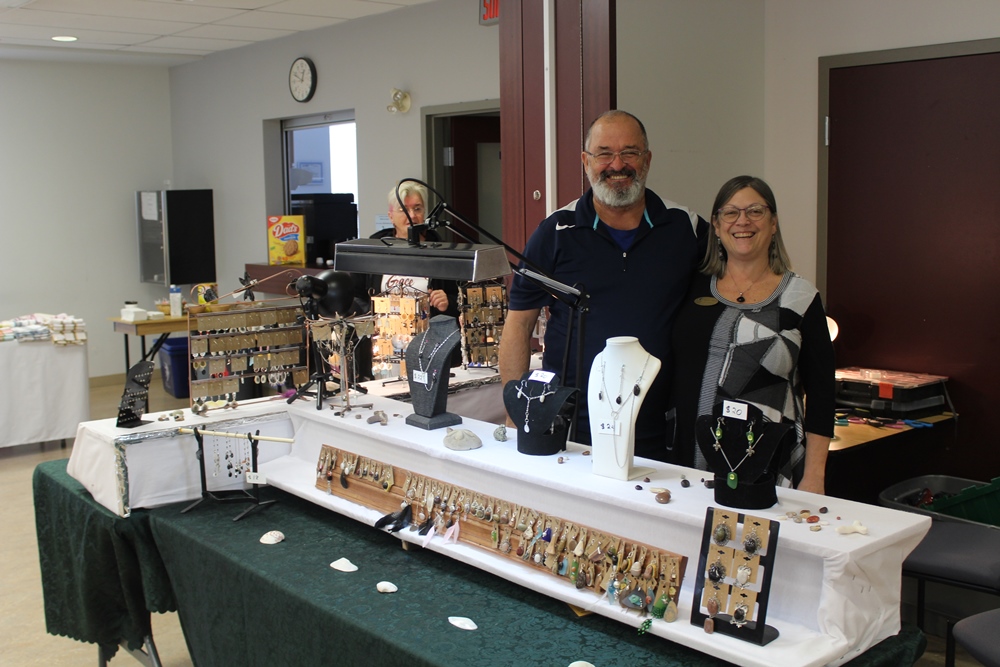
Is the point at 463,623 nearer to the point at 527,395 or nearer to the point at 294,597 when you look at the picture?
the point at 294,597

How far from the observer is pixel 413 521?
2.38 m

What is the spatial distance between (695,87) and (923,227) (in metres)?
1.20

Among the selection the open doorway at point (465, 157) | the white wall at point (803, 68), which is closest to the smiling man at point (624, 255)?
the white wall at point (803, 68)

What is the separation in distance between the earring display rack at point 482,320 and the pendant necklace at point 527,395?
1666mm

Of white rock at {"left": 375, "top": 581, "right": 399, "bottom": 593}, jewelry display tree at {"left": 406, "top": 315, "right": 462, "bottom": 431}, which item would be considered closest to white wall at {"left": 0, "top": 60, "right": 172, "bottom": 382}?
jewelry display tree at {"left": 406, "top": 315, "right": 462, "bottom": 431}

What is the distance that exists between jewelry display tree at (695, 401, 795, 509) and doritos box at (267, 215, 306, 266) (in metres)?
5.89

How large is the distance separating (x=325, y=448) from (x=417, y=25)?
432cm

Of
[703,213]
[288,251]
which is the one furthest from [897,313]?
[288,251]

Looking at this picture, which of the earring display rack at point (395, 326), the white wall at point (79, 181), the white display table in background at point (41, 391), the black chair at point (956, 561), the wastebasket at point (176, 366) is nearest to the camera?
the black chair at point (956, 561)

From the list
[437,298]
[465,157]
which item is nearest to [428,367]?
[437,298]

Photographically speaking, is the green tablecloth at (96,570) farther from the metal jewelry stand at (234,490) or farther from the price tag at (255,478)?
the price tag at (255,478)

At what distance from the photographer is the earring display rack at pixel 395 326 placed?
375 centimetres

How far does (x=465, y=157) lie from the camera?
6477 mm

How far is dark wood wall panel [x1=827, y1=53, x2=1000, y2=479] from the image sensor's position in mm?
3998
